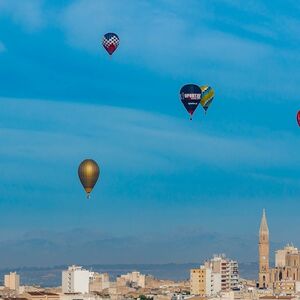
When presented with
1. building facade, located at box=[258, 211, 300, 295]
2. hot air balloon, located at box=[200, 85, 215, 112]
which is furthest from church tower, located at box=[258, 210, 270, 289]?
hot air balloon, located at box=[200, 85, 215, 112]

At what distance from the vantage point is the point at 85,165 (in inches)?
2948

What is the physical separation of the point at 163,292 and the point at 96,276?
68.5ft

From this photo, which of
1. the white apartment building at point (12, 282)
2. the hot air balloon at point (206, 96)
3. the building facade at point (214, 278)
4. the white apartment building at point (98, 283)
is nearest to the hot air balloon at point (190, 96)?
the hot air balloon at point (206, 96)

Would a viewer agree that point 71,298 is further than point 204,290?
No

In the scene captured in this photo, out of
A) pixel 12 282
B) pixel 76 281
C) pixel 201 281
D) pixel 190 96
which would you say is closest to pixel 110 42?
pixel 190 96

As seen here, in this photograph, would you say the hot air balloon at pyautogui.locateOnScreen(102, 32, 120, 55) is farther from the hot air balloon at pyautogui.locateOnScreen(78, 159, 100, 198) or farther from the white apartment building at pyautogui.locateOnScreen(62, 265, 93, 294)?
the white apartment building at pyautogui.locateOnScreen(62, 265, 93, 294)

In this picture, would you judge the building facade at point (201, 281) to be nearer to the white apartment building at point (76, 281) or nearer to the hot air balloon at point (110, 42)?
the white apartment building at point (76, 281)

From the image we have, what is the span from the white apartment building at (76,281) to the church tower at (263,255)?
16.1m

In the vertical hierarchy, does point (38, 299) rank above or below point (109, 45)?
below

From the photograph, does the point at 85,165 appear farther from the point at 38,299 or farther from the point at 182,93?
the point at 38,299

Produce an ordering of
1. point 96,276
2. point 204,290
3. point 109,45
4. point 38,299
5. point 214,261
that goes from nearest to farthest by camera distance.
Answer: point 109,45
point 38,299
point 204,290
point 214,261
point 96,276

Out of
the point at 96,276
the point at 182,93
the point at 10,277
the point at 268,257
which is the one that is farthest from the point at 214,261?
the point at 182,93

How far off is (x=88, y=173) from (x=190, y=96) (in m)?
5.94

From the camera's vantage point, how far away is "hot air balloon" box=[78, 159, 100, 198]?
238 ft
